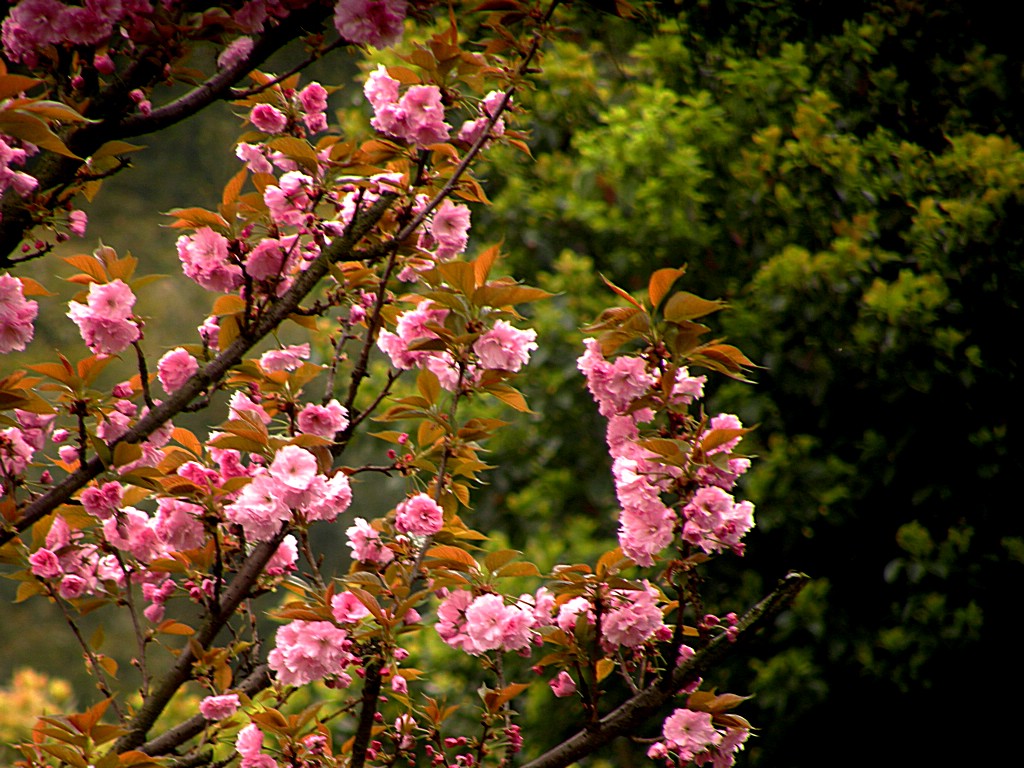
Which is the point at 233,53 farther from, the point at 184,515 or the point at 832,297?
the point at 832,297

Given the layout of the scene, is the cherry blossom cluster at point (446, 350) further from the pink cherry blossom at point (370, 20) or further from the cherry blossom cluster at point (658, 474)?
the pink cherry blossom at point (370, 20)

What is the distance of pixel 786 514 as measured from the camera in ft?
9.51

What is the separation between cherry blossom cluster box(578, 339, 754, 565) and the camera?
1180 mm

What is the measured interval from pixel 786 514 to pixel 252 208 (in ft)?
6.60

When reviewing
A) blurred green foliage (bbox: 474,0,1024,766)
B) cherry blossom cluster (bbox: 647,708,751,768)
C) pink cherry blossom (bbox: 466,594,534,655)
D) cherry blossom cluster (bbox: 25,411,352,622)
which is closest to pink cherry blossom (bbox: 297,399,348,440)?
cherry blossom cluster (bbox: 25,411,352,622)

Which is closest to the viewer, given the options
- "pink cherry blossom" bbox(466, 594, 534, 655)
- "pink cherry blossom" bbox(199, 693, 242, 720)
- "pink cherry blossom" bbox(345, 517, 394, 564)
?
"pink cherry blossom" bbox(466, 594, 534, 655)

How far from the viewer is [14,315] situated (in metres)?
1.24

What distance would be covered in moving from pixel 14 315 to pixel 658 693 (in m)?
0.94

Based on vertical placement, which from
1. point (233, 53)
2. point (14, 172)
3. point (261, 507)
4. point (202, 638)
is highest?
point (233, 53)

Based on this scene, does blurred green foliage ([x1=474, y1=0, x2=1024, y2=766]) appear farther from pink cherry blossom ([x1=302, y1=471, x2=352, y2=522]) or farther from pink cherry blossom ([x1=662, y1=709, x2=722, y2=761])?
pink cherry blossom ([x1=302, y1=471, x2=352, y2=522])

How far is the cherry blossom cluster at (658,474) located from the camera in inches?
46.4

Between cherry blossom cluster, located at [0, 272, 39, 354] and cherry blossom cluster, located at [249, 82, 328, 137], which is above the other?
cherry blossom cluster, located at [249, 82, 328, 137]

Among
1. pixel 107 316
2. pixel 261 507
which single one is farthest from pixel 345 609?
pixel 107 316

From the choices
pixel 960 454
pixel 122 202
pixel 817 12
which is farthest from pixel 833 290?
pixel 122 202
